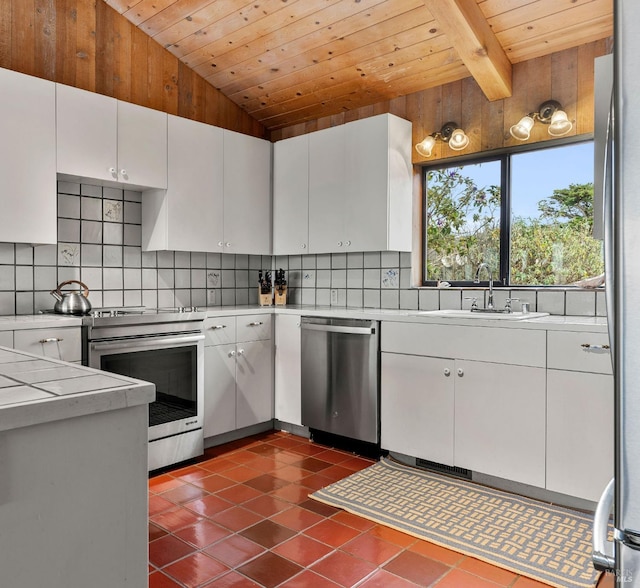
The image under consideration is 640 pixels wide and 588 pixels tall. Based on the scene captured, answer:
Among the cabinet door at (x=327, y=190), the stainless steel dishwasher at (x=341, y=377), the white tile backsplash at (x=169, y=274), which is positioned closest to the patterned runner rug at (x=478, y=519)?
the stainless steel dishwasher at (x=341, y=377)

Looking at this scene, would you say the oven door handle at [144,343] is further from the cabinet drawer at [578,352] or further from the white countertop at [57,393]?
the cabinet drawer at [578,352]

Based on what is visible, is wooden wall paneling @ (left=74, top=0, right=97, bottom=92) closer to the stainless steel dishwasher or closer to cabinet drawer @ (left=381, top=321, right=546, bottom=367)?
the stainless steel dishwasher

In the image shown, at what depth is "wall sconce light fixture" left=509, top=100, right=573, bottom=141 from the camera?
10.2ft

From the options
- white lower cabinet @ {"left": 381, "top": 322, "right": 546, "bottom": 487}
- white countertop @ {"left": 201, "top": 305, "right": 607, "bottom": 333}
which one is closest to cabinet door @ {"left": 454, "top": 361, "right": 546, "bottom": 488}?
white lower cabinet @ {"left": 381, "top": 322, "right": 546, "bottom": 487}

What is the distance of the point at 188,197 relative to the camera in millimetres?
3648

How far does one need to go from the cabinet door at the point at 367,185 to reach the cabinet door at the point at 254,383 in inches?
37.6

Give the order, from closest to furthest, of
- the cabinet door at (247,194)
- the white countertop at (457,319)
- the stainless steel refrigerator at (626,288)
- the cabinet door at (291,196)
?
1. the stainless steel refrigerator at (626,288)
2. the white countertop at (457,319)
3. the cabinet door at (247,194)
4. the cabinet door at (291,196)

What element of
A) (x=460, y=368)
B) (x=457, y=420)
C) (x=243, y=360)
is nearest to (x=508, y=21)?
(x=460, y=368)

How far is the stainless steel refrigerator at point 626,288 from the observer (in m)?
0.73

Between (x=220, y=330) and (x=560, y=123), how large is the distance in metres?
2.39

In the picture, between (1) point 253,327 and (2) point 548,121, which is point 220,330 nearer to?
(1) point 253,327

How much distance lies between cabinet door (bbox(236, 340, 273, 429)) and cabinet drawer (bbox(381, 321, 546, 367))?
0.96 metres

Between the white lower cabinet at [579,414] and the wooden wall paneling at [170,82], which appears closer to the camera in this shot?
the white lower cabinet at [579,414]

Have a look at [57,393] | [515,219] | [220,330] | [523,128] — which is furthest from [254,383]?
[57,393]
